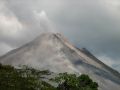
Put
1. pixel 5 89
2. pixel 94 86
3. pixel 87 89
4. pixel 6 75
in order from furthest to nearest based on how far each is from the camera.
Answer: pixel 94 86 < pixel 87 89 < pixel 6 75 < pixel 5 89

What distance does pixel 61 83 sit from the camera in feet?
517

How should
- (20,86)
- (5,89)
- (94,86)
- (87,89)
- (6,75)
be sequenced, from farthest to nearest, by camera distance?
(94,86), (87,89), (6,75), (20,86), (5,89)

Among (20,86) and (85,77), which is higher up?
(85,77)

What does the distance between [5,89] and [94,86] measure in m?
68.2

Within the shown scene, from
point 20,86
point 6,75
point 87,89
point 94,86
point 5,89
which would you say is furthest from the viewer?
point 94,86

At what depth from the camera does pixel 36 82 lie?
130 meters

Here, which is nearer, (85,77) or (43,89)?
(43,89)

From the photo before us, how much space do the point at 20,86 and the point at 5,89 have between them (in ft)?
31.5

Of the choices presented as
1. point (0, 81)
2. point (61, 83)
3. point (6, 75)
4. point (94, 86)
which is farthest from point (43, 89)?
point (94, 86)

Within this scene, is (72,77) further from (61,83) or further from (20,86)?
(20,86)

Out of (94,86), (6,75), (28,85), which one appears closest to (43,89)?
(28,85)

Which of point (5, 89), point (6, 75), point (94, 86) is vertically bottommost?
point (5, 89)

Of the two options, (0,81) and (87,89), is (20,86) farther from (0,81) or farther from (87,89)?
(87,89)

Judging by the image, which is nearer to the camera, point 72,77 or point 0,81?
point 0,81
